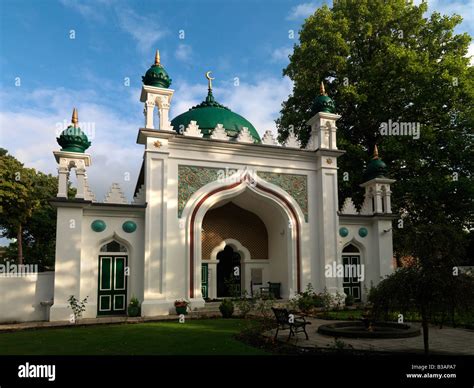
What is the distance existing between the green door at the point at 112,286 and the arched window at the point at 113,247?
199 mm

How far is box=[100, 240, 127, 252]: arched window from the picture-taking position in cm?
1280

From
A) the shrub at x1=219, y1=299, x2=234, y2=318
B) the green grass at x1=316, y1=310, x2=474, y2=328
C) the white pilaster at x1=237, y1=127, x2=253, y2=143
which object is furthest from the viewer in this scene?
the white pilaster at x1=237, y1=127, x2=253, y2=143

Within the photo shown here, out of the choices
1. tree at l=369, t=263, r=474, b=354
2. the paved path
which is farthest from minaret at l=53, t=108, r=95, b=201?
tree at l=369, t=263, r=474, b=354

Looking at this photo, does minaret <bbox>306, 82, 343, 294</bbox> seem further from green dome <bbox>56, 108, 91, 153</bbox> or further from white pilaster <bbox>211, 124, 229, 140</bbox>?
green dome <bbox>56, 108, 91, 153</bbox>

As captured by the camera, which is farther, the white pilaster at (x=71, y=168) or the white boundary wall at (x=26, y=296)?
the white pilaster at (x=71, y=168)

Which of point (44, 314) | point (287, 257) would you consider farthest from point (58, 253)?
point (287, 257)

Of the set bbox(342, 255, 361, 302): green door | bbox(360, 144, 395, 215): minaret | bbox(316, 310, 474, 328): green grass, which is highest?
bbox(360, 144, 395, 215): minaret

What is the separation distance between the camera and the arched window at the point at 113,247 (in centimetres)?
1280

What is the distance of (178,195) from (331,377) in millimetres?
8923

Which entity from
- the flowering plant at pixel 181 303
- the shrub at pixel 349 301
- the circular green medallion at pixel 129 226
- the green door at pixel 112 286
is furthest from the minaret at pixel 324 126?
the green door at pixel 112 286

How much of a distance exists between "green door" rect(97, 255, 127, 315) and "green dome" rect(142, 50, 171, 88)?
19.3ft

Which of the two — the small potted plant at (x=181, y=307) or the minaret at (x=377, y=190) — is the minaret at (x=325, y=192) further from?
the small potted plant at (x=181, y=307)

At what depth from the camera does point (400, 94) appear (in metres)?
18.0

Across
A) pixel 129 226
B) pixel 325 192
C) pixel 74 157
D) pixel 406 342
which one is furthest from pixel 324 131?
pixel 406 342
